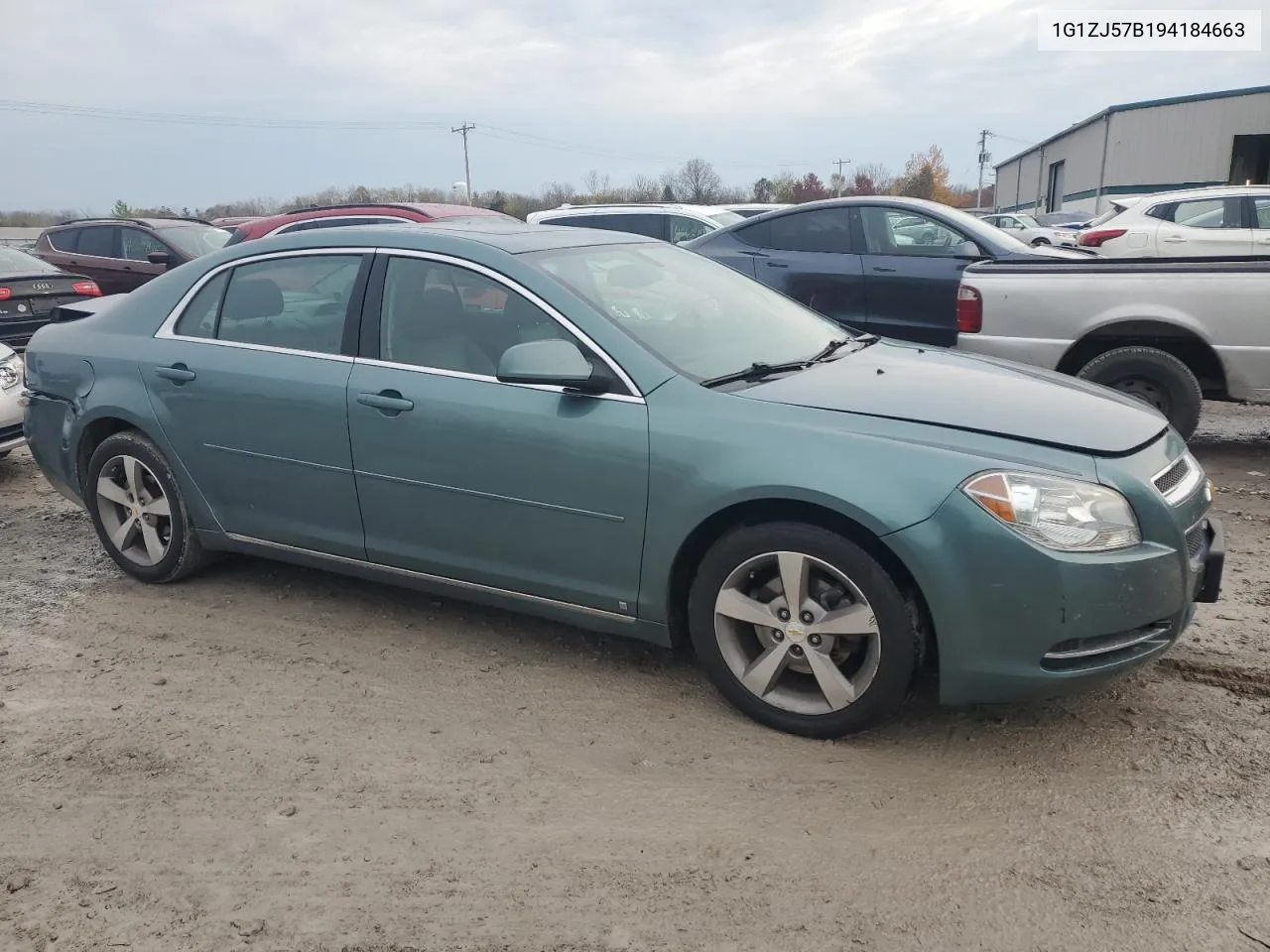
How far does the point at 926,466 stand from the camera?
2.96m

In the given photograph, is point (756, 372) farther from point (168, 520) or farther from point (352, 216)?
point (352, 216)

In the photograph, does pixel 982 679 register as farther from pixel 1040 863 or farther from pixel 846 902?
pixel 846 902

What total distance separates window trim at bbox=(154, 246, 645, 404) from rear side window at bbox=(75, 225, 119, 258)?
10.3 m

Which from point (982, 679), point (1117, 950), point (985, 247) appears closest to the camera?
point (1117, 950)

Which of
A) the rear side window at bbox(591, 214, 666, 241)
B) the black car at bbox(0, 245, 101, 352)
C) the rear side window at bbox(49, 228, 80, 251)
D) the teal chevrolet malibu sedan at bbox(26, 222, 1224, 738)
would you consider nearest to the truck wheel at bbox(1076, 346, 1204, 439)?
the teal chevrolet malibu sedan at bbox(26, 222, 1224, 738)

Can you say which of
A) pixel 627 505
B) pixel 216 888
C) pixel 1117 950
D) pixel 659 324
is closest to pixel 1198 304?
pixel 659 324

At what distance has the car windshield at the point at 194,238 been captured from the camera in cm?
1295

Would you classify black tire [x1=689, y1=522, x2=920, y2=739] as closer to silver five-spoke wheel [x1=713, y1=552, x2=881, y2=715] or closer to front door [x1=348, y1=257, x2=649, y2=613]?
silver five-spoke wheel [x1=713, y1=552, x2=881, y2=715]

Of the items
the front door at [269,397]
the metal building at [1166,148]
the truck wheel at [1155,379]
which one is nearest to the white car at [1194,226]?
the truck wheel at [1155,379]

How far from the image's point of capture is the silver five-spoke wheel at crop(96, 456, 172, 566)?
4.59m

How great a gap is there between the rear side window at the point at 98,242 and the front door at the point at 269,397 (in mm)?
10392

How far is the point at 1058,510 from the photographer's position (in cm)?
288

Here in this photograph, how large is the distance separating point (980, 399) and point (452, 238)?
2079 millimetres

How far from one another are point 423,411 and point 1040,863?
8.18 feet
